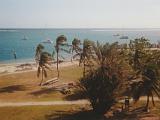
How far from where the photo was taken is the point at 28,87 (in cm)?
7125

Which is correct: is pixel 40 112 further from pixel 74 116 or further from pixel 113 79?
pixel 113 79

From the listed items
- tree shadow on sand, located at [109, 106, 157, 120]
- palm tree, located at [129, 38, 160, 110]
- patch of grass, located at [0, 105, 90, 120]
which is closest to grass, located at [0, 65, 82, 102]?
patch of grass, located at [0, 105, 90, 120]

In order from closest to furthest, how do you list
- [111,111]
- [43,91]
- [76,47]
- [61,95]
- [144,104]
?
1. [111,111]
2. [144,104]
3. [61,95]
4. [43,91]
5. [76,47]

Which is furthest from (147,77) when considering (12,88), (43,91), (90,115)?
(12,88)

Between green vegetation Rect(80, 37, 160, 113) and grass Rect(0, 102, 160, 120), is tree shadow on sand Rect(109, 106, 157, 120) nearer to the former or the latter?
grass Rect(0, 102, 160, 120)

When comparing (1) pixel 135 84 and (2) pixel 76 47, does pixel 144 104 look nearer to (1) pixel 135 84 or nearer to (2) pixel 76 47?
(1) pixel 135 84

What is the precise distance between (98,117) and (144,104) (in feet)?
30.6

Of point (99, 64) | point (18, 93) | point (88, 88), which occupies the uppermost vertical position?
point (99, 64)

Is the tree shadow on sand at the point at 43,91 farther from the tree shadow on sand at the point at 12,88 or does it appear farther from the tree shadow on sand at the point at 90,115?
the tree shadow on sand at the point at 90,115

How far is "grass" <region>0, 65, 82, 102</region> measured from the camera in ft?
199

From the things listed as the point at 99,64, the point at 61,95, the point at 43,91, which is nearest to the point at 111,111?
the point at 99,64

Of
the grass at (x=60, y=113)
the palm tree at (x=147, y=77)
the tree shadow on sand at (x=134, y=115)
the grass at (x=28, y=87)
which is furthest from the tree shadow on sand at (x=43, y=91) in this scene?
the tree shadow on sand at (x=134, y=115)

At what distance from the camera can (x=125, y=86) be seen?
157ft

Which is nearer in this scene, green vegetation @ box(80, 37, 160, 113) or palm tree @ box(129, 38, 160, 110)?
green vegetation @ box(80, 37, 160, 113)
